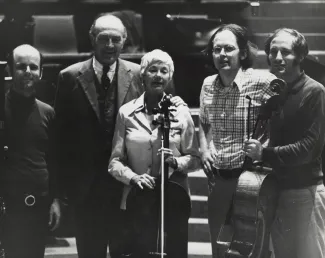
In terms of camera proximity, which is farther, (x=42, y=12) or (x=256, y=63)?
(x=42, y=12)

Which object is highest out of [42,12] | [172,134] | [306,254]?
[42,12]

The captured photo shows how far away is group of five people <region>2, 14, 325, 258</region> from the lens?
3.47m

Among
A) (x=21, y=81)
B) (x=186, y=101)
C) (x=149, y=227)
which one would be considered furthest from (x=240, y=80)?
(x=21, y=81)

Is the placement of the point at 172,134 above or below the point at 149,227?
above

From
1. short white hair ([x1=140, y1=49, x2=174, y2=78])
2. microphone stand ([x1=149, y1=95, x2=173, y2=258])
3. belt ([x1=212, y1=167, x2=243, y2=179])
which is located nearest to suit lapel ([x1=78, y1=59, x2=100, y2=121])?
short white hair ([x1=140, y1=49, x2=174, y2=78])

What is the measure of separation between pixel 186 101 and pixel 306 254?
1096 millimetres

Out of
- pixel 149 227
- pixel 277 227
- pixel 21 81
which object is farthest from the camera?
pixel 21 81

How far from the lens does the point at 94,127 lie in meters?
3.80

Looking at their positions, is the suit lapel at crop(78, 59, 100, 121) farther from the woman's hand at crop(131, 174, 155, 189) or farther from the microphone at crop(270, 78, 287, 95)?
the microphone at crop(270, 78, 287, 95)

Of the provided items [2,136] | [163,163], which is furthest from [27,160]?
[163,163]

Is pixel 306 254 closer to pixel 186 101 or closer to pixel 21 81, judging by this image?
pixel 186 101

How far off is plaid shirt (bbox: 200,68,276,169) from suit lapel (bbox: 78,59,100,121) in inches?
26.0

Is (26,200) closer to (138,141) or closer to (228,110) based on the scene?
(138,141)

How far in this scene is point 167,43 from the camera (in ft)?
13.0
